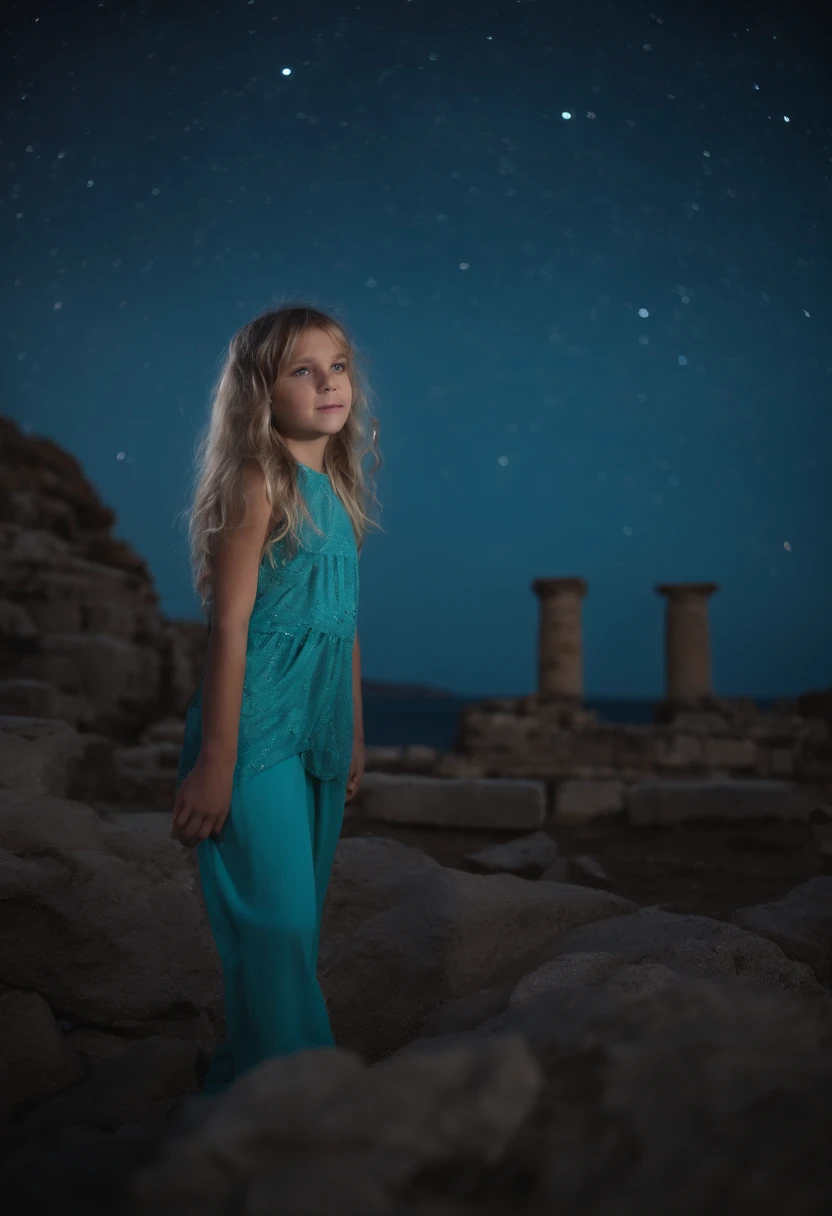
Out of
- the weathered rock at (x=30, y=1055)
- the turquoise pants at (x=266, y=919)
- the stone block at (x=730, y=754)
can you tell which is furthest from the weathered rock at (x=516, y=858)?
the stone block at (x=730, y=754)

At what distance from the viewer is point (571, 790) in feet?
23.3

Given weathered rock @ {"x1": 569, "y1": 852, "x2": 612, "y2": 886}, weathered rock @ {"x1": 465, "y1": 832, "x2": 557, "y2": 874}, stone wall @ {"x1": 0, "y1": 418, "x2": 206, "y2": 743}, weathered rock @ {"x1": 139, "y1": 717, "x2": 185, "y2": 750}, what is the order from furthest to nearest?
weathered rock @ {"x1": 139, "y1": 717, "x2": 185, "y2": 750}
stone wall @ {"x1": 0, "y1": 418, "x2": 206, "y2": 743}
weathered rock @ {"x1": 465, "y1": 832, "x2": 557, "y2": 874}
weathered rock @ {"x1": 569, "y1": 852, "x2": 612, "y2": 886}

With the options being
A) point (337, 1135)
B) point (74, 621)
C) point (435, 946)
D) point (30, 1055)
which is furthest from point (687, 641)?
point (337, 1135)

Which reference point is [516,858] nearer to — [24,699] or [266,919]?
[266,919]

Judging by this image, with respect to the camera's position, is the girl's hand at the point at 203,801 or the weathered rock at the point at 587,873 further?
the weathered rock at the point at 587,873

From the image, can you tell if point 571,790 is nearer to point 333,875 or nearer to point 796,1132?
point 333,875

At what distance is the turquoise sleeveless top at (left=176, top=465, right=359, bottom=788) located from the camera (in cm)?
209

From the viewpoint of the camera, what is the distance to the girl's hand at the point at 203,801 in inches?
77.1

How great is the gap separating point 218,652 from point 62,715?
7.57m

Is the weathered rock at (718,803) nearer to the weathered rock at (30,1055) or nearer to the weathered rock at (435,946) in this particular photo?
the weathered rock at (435,946)

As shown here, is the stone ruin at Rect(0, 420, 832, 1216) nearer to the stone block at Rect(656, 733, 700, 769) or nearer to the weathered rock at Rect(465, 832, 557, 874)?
the weathered rock at Rect(465, 832, 557, 874)

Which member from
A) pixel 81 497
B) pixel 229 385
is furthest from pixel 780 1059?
pixel 81 497

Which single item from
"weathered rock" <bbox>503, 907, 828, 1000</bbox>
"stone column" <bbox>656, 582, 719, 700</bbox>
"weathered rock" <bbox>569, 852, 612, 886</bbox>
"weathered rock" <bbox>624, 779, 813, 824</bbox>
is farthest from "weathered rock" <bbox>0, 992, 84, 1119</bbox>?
"stone column" <bbox>656, 582, 719, 700</bbox>

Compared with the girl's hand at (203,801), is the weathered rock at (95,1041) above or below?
below
